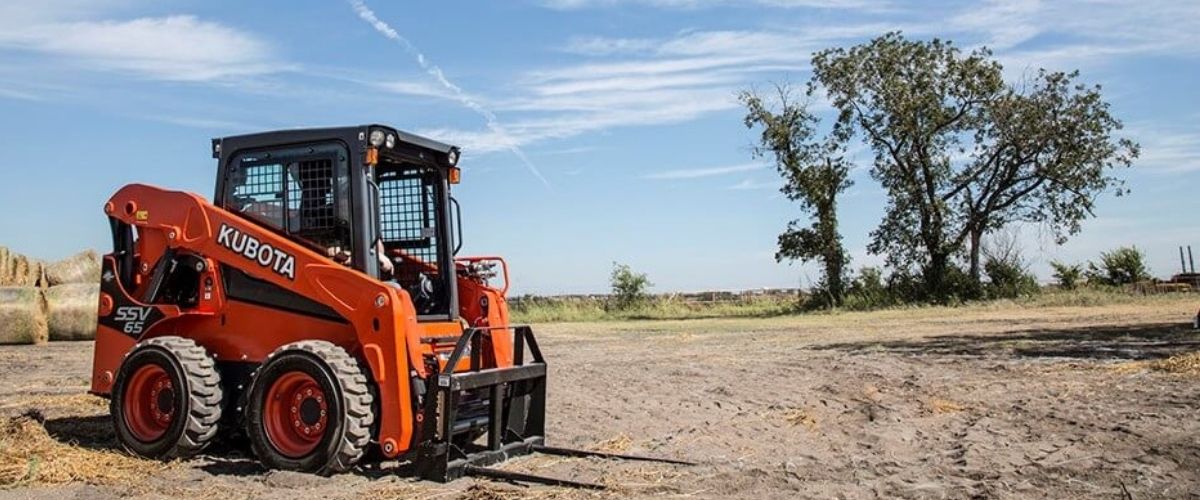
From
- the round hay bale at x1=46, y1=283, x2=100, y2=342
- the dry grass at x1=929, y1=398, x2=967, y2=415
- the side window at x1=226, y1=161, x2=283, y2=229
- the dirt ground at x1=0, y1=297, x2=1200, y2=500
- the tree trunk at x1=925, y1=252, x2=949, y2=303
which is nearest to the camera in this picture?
the dirt ground at x1=0, y1=297, x2=1200, y2=500

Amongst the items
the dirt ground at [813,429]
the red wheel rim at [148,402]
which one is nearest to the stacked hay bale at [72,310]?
the dirt ground at [813,429]

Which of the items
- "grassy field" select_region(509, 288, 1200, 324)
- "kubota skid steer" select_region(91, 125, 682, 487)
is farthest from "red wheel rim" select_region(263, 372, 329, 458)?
"grassy field" select_region(509, 288, 1200, 324)

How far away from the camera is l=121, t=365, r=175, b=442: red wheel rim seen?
7.97 meters

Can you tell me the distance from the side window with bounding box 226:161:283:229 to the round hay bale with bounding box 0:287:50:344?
15.0 meters

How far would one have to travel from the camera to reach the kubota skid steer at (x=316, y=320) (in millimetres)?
7148

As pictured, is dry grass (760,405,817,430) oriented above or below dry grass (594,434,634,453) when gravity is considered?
above

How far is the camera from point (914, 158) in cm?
4200

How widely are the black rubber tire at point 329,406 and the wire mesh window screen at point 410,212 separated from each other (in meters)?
1.77

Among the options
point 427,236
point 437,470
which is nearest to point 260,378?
point 437,470

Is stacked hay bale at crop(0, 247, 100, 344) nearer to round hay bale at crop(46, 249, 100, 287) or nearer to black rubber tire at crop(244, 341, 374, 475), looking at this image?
round hay bale at crop(46, 249, 100, 287)

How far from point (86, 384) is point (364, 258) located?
803 centimetres

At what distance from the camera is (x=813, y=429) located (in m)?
9.44

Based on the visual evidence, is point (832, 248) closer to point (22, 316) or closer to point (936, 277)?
point (936, 277)

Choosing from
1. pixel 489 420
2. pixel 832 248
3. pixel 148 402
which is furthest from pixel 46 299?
pixel 832 248
